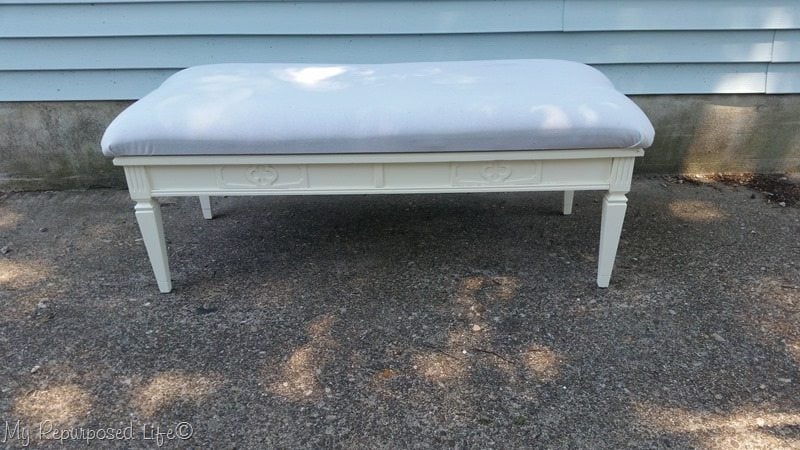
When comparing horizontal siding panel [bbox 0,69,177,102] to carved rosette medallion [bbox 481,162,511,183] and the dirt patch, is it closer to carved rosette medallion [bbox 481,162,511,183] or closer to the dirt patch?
carved rosette medallion [bbox 481,162,511,183]

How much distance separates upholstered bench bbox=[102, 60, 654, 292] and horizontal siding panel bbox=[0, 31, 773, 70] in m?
0.85

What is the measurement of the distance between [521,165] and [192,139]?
1007mm

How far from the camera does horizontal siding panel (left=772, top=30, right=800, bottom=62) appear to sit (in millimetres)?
2701

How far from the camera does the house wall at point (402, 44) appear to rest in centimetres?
265

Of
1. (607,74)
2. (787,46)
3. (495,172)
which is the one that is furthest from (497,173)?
(787,46)

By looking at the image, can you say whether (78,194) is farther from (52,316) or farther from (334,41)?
(334,41)

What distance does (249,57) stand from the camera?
2729mm

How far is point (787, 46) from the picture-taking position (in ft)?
8.94

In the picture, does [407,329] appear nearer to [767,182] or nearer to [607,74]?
[607,74]

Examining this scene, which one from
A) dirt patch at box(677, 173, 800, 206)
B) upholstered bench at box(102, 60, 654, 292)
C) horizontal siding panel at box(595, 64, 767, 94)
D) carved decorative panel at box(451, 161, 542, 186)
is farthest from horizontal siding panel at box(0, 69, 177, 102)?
dirt patch at box(677, 173, 800, 206)

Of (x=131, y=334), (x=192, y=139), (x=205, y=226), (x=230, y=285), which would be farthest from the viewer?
(x=205, y=226)

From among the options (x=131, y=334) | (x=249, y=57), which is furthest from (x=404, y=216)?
(x=131, y=334)

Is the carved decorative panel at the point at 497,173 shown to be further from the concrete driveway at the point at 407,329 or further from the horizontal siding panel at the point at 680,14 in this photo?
the horizontal siding panel at the point at 680,14

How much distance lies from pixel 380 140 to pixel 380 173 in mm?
128
